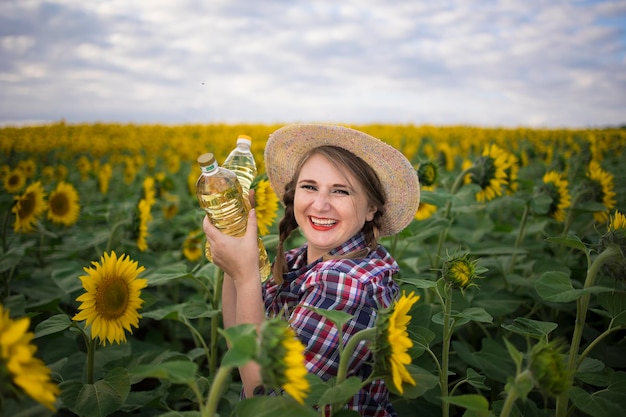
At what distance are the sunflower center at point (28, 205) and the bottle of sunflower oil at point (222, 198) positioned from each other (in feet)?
6.08

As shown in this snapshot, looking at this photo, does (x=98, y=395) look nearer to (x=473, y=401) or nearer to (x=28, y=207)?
(x=473, y=401)

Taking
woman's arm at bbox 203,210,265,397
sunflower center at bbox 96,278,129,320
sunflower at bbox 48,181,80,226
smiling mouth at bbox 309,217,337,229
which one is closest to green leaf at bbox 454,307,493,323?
smiling mouth at bbox 309,217,337,229

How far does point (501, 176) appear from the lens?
2.79 m

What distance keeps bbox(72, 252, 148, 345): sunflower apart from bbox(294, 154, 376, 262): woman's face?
0.56 m

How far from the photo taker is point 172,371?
3.06ft

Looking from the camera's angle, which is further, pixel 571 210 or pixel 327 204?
pixel 571 210

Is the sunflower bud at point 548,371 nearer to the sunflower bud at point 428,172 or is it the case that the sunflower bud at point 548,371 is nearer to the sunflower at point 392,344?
the sunflower at point 392,344

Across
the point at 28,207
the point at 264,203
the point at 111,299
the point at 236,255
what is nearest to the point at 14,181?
the point at 28,207

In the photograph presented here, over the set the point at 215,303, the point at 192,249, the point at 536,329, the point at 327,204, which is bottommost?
the point at 192,249

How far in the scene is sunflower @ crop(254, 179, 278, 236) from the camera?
2.02 metres

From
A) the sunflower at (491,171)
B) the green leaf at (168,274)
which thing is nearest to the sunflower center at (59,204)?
the green leaf at (168,274)

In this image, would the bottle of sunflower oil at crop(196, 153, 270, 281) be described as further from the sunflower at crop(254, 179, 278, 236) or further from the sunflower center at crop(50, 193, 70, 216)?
the sunflower center at crop(50, 193, 70, 216)

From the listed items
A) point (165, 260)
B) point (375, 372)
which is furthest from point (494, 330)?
point (165, 260)

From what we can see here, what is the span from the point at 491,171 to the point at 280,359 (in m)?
2.25
